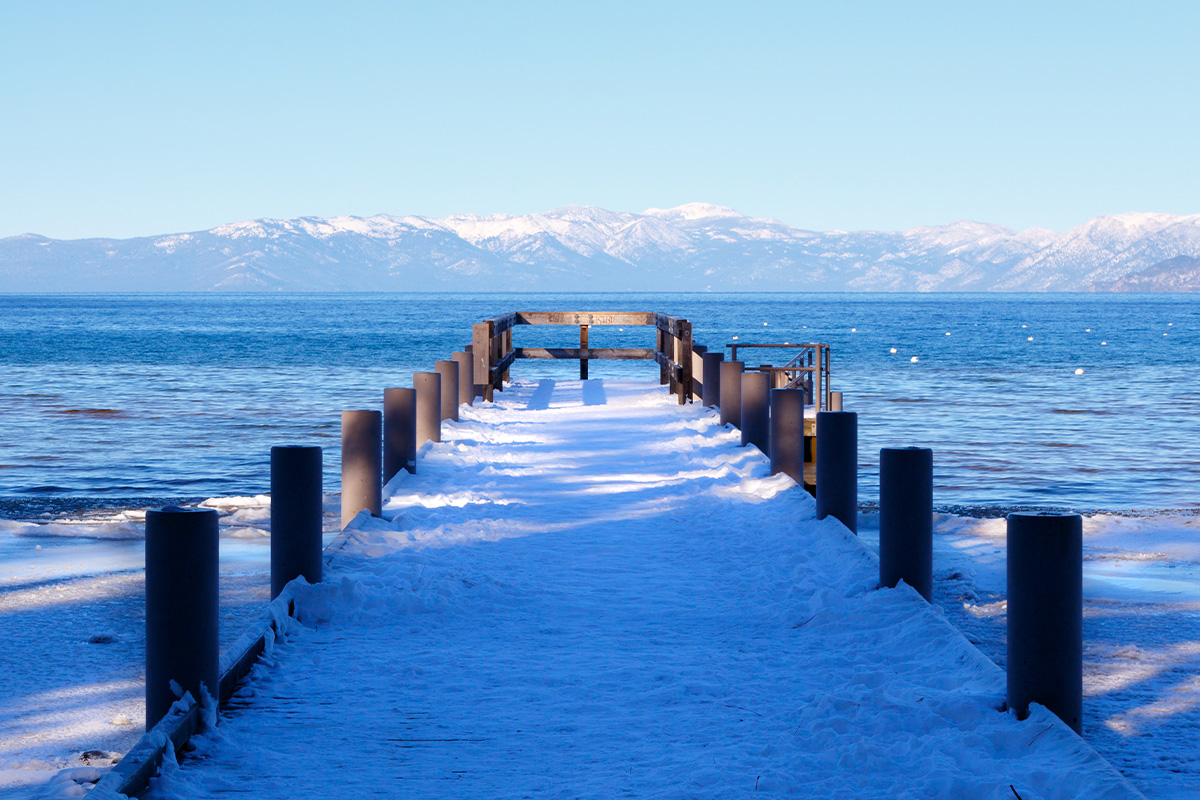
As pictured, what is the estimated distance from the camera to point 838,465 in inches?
313

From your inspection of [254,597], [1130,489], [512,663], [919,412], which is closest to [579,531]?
[254,597]

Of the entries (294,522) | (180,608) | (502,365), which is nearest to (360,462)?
(294,522)

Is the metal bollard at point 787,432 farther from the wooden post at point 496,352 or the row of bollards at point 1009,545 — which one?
the wooden post at point 496,352

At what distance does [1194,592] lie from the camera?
8.52m

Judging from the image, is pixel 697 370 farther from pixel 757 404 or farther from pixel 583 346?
pixel 583 346

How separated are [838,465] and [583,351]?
1355 cm

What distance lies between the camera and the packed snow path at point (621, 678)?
159 inches

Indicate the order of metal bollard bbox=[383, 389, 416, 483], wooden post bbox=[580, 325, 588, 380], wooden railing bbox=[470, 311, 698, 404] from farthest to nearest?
1. wooden post bbox=[580, 325, 588, 380]
2. wooden railing bbox=[470, 311, 698, 404]
3. metal bollard bbox=[383, 389, 416, 483]

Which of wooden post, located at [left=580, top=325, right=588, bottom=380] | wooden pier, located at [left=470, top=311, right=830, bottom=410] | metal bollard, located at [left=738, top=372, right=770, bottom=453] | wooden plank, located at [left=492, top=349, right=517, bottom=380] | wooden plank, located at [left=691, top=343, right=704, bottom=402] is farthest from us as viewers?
wooden post, located at [left=580, top=325, right=588, bottom=380]

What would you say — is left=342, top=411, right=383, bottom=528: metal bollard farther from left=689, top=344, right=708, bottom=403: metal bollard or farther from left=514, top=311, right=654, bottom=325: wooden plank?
left=514, top=311, right=654, bottom=325: wooden plank

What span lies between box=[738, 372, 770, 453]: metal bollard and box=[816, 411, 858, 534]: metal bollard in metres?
3.30

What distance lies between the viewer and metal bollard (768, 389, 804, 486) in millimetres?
9688

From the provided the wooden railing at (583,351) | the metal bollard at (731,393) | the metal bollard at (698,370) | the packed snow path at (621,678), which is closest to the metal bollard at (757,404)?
the metal bollard at (731,393)

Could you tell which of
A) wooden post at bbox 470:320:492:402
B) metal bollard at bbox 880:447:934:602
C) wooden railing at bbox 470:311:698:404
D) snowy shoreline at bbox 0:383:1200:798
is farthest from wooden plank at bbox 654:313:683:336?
metal bollard at bbox 880:447:934:602
